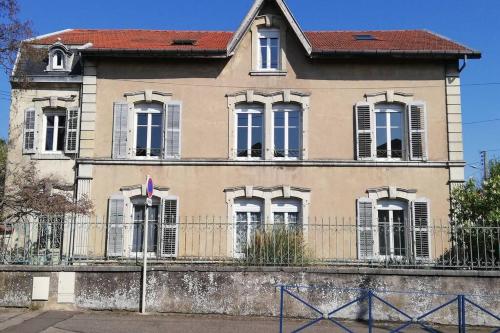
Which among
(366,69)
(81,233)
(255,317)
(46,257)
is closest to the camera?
(255,317)

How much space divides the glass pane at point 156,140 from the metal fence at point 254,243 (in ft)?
7.14

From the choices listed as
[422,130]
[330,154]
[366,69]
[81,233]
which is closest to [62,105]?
[81,233]

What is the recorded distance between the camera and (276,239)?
40.2 feet

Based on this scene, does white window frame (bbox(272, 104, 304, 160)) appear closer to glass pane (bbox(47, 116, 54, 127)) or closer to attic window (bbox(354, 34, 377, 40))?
attic window (bbox(354, 34, 377, 40))

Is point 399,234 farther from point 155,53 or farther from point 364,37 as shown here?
point 155,53

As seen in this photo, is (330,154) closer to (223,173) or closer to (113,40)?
(223,173)

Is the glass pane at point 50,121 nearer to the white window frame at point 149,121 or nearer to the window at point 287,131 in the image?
the white window frame at point 149,121

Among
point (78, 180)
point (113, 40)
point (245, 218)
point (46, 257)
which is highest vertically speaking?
point (113, 40)

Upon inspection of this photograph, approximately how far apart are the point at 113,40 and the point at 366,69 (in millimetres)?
8801

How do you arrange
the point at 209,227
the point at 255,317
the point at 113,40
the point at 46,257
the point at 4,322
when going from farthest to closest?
Answer: the point at 113,40 → the point at 209,227 → the point at 46,257 → the point at 255,317 → the point at 4,322

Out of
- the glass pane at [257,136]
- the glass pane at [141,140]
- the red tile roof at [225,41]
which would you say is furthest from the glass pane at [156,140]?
the glass pane at [257,136]

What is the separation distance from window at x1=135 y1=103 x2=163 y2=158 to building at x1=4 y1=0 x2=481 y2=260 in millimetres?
36

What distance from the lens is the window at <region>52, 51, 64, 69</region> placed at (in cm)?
1830

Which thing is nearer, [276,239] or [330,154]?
[276,239]
